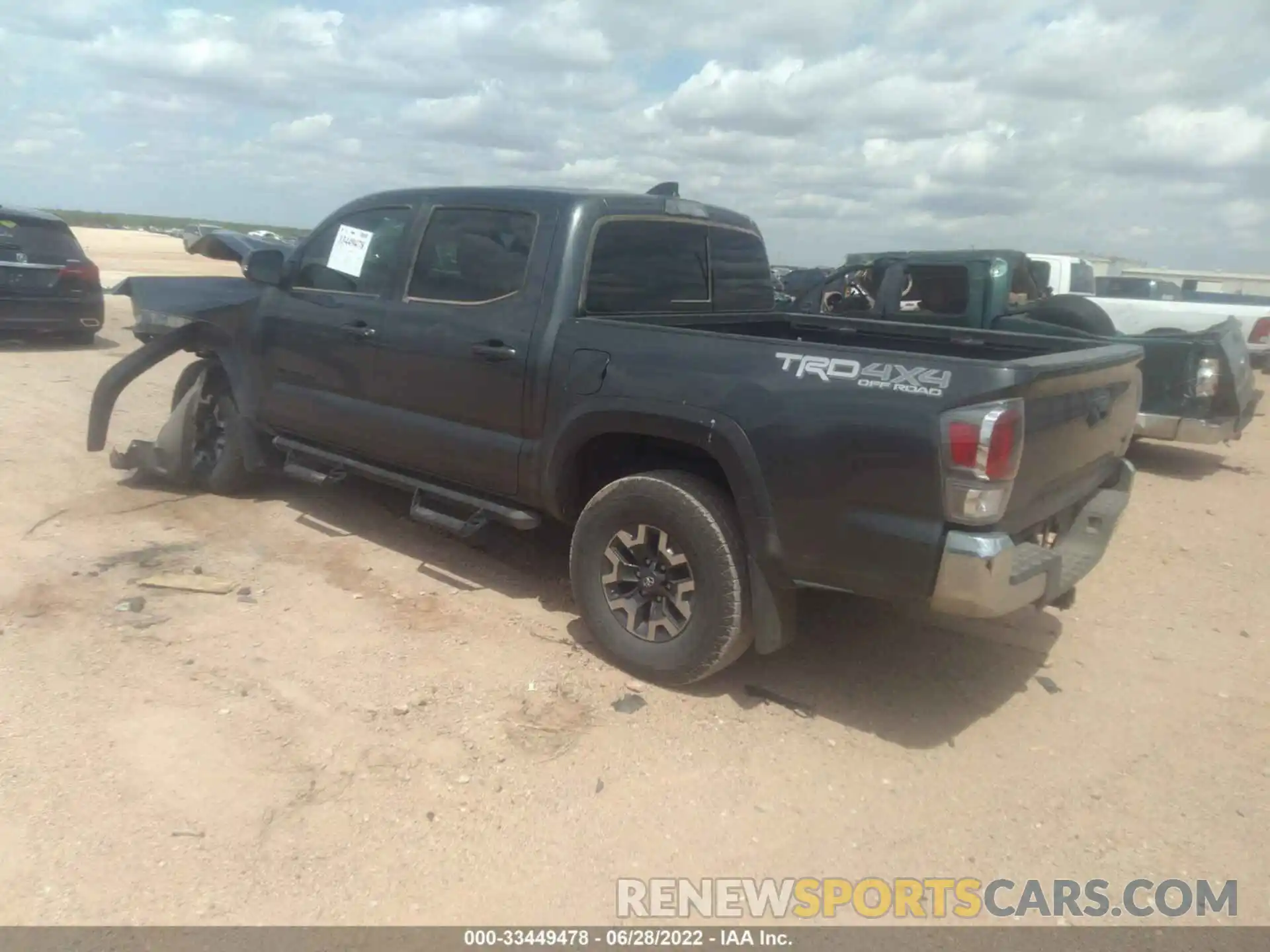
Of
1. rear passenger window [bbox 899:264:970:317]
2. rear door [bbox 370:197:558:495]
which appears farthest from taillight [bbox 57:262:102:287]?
rear passenger window [bbox 899:264:970:317]

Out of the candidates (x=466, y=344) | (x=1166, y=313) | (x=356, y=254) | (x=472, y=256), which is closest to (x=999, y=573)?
(x=466, y=344)

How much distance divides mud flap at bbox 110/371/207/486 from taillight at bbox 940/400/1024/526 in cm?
487

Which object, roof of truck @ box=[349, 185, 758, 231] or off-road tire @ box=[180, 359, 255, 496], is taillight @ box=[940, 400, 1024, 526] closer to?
roof of truck @ box=[349, 185, 758, 231]

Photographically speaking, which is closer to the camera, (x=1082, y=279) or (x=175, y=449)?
(x=175, y=449)

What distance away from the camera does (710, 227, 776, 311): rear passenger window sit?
5.15m

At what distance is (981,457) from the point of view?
9.98 ft

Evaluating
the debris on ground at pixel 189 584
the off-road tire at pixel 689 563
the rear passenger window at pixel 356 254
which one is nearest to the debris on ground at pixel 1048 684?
the off-road tire at pixel 689 563

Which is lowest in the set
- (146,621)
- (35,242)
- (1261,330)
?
(146,621)

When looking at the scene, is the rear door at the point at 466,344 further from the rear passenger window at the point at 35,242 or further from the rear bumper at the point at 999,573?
the rear passenger window at the point at 35,242

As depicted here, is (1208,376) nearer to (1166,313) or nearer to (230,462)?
(1166,313)

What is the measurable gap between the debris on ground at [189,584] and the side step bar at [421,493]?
0.86 meters

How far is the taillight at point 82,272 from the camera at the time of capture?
11.9 meters

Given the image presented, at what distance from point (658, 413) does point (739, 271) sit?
1.85 m
